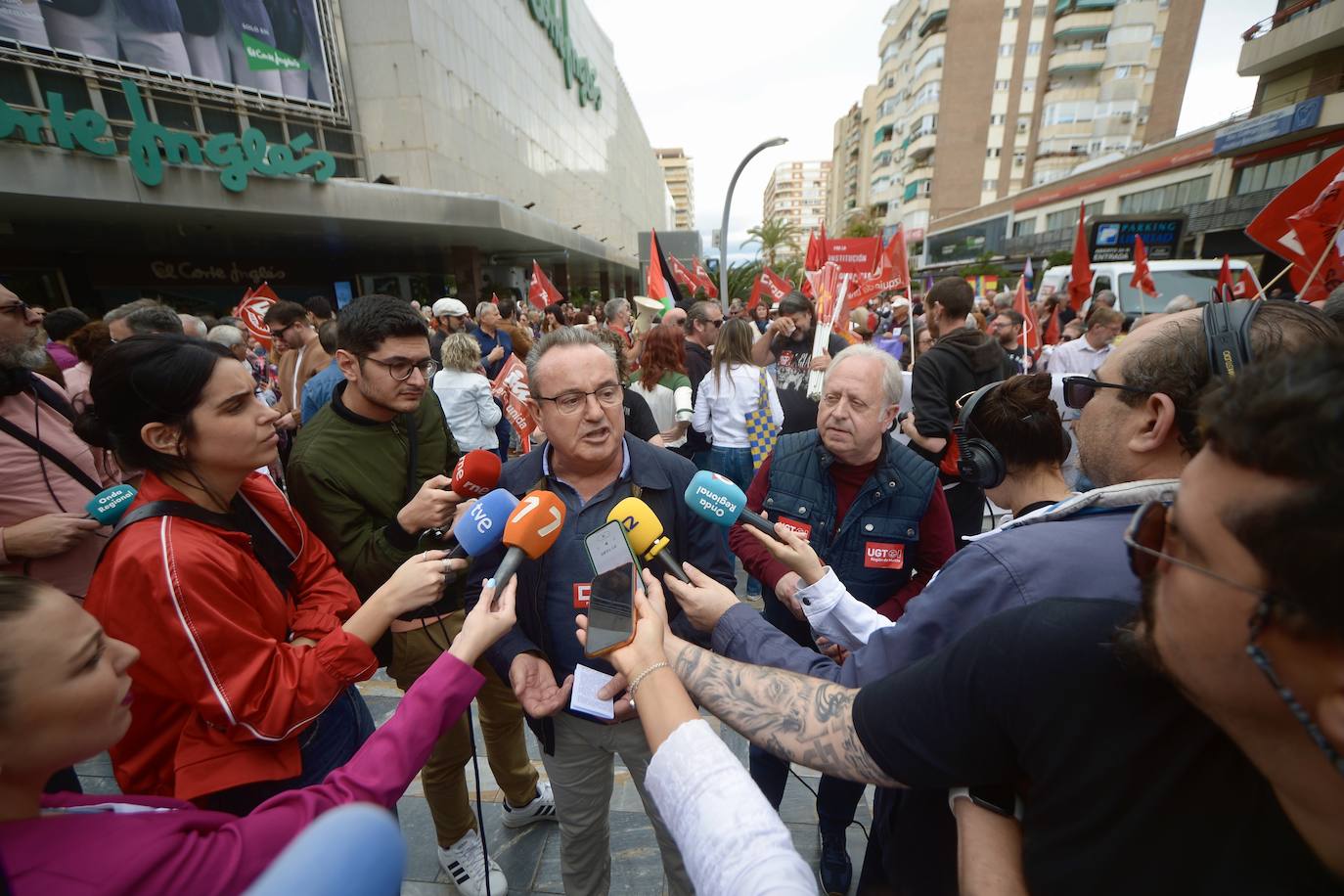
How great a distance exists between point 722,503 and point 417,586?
936 mm

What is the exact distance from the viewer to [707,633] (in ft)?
6.23

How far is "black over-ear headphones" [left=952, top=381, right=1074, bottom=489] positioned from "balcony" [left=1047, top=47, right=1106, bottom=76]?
63.4 metres

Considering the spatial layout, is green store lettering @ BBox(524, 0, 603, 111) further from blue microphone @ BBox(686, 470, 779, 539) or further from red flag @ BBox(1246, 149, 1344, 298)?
blue microphone @ BBox(686, 470, 779, 539)

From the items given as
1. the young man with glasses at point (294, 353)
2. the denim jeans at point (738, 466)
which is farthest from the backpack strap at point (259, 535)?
the young man with glasses at point (294, 353)

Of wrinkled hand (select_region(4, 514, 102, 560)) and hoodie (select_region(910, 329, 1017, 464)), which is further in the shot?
hoodie (select_region(910, 329, 1017, 464))

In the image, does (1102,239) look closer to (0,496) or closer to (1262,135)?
(1262,135)

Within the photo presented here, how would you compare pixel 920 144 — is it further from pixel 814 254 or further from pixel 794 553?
pixel 794 553

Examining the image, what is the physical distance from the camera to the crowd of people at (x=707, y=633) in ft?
2.27

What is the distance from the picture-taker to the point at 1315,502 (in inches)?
22.9

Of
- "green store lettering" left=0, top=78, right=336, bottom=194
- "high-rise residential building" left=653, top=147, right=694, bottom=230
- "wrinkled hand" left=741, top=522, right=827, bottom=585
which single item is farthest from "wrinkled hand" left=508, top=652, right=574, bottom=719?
"high-rise residential building" left=653, top=147, right=694, bottom=230

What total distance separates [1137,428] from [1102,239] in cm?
2407

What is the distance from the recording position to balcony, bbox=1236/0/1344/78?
17.5 meters

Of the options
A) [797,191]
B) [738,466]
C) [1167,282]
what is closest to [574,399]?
[738,466]

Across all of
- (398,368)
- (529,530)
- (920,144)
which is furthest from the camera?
(920,144)
